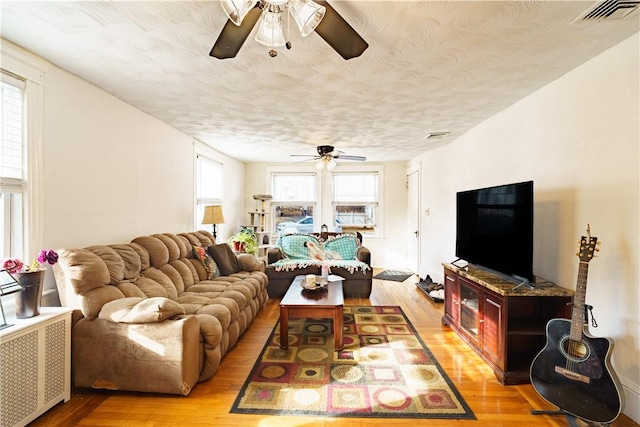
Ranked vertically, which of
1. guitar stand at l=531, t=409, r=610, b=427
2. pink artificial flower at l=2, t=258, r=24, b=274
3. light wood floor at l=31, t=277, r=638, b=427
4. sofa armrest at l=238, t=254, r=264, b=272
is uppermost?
pink artificial flower at l=2, t=258, r=24, b=274

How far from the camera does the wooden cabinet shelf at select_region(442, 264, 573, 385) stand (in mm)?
2312

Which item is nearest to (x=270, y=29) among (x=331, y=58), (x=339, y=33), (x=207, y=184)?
(x=339, y=33)

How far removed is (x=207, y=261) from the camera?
3795mm

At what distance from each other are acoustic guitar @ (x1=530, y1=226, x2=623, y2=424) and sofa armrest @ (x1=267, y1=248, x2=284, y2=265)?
3.42m

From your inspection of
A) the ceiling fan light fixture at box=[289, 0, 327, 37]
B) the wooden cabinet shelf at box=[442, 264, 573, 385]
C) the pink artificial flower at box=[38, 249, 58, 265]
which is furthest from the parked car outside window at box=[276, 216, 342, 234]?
the ceiling fan light fixture at box=[289, 0, 327, 37]

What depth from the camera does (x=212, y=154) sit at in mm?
5309

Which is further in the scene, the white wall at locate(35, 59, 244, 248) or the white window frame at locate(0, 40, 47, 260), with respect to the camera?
the white wall at locate(35, 59, 244, 248)

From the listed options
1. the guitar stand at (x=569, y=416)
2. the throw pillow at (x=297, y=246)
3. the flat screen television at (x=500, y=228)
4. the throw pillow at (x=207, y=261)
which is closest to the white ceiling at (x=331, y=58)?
the flat screen television at (x=500, y=228)

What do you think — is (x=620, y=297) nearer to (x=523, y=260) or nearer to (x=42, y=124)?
(x=523, y=260)

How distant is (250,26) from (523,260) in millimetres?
2445

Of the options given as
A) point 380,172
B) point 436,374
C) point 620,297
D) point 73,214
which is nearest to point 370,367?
point 436,374

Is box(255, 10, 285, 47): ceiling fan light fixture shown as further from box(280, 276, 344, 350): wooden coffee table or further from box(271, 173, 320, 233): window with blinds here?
box(271, 173, 320, 233): window with blinds

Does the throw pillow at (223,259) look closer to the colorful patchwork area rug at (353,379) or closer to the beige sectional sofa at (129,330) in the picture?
the colorful patchwork area rug at (353,379)

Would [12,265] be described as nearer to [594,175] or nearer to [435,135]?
[594,175]
